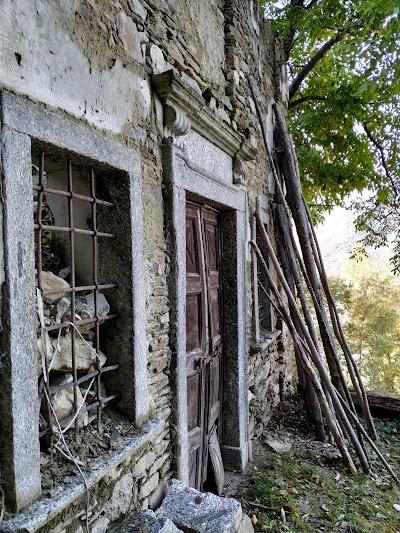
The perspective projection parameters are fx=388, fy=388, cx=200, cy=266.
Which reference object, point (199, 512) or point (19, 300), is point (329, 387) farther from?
point (19, 300)

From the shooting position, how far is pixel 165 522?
181 cm

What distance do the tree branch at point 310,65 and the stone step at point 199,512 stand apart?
5.76 m

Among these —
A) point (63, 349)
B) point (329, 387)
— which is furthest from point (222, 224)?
point (63, 349)

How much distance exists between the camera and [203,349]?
3.09m

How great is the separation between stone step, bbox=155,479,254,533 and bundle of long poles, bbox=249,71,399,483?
1.85m

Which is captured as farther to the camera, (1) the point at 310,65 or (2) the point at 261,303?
(1) the point at 310,65

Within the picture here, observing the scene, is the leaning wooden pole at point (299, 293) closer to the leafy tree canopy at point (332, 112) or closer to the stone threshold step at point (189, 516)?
the leafy tree canopy at point (332, 112)

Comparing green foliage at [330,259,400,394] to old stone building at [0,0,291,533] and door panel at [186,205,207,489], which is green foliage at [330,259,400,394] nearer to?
door panel at [186,205,207,489]

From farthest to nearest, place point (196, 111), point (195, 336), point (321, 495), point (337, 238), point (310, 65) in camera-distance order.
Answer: point (337, 238)
point (310, 65)
point (321, 495)
point (195, 336)
point (196, 111)

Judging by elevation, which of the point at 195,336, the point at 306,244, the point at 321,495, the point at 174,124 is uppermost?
the point at 174,124

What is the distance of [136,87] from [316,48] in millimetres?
5578

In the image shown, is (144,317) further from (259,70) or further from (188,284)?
(259,70)

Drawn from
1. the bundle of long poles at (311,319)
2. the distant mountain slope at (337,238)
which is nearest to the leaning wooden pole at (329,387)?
the bundle of long poles at (311,319)

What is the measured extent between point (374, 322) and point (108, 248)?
14.0 metres
